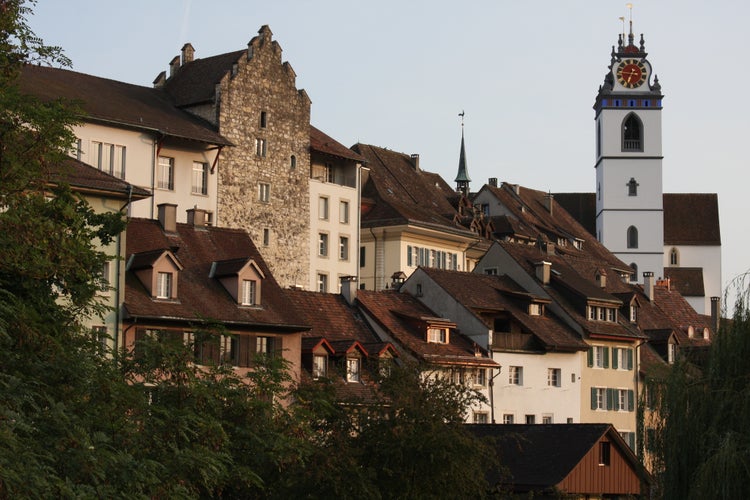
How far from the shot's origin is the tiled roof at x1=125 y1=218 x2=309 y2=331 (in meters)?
48.8

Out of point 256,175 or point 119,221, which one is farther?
point 256,175

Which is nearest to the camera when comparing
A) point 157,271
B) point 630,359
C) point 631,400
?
point 157,271

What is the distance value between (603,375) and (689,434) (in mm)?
37744

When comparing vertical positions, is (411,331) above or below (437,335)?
above

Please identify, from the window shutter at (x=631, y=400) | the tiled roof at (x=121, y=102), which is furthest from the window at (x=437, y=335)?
the window shutter at (x=631, y=400)

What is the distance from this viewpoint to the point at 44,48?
29875 mm

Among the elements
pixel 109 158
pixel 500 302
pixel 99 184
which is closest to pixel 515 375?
pixel 500 302

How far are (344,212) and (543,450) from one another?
97.1 feet

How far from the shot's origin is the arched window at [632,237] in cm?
13438

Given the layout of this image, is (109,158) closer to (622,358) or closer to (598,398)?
(598,398)

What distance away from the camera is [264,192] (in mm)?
72125

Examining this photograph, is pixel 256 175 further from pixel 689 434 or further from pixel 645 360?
pixel 689 434

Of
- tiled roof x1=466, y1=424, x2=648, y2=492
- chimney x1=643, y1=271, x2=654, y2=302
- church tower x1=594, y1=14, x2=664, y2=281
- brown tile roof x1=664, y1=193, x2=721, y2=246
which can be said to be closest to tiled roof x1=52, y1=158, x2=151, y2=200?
tiled roof x1=466, y1=424, x2=648, y2=492

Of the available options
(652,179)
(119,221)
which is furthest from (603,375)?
(652,179)
